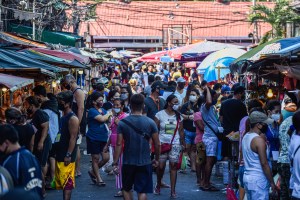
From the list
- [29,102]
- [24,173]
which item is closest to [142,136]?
[29,102]

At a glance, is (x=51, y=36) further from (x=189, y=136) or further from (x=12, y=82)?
(x=12, y=82)

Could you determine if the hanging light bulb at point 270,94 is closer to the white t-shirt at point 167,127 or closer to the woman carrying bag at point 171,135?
the woman carrying bag at point 171,135

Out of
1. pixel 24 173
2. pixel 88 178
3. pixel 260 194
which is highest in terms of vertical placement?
pixel 24 173

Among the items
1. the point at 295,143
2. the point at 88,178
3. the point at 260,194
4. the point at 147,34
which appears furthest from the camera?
the point at 147,34

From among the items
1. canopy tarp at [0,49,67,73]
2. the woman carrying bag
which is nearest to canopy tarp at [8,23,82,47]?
canopy tarp at [0,49,67,73]

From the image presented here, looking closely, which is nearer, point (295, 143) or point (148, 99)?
point (295, 143)

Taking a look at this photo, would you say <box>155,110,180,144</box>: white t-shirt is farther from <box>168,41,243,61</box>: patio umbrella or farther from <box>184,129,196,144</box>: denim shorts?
<box>168,41,243,61</box>: patio umbrella

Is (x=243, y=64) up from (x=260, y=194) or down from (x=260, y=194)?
up

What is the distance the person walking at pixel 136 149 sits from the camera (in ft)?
36.6

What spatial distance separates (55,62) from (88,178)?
276cm

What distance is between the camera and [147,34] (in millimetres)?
58719

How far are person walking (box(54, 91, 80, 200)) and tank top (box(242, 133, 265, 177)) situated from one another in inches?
129

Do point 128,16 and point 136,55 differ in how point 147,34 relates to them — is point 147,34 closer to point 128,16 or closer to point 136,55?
point 128,16

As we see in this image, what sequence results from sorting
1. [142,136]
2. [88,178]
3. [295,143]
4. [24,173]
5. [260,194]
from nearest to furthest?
[24,173] < [295,143] < [260,194] < [142,136] < [88,178]
